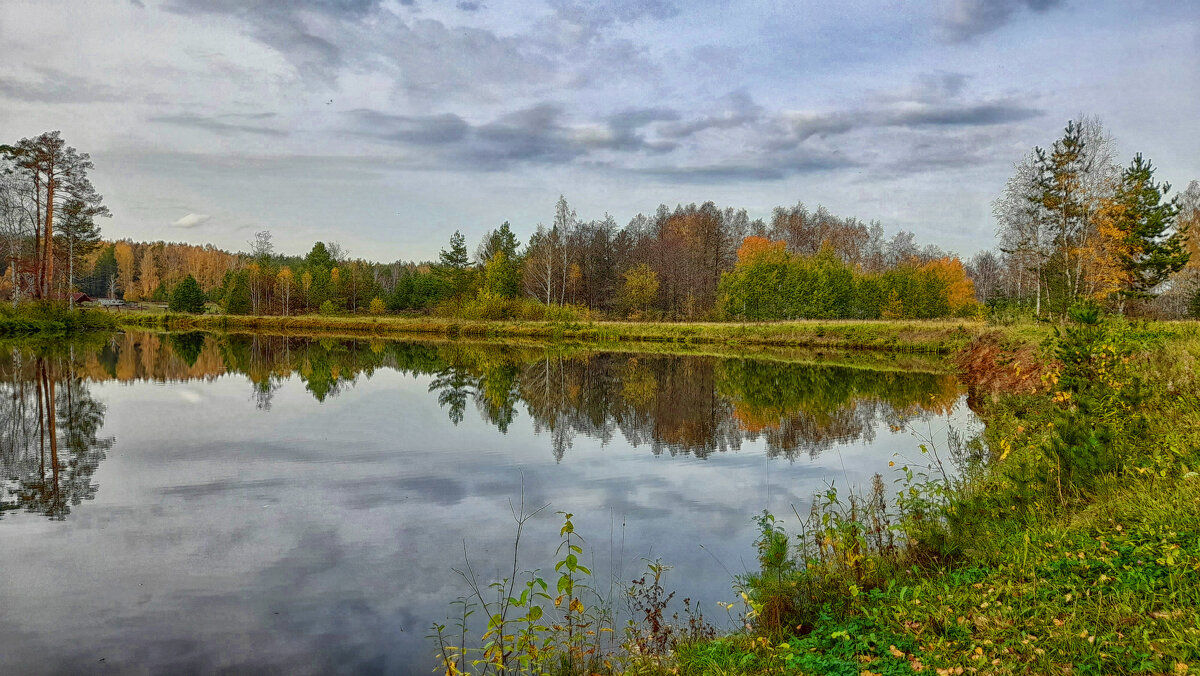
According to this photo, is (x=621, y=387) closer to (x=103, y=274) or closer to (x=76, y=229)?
(x=76, y=229)

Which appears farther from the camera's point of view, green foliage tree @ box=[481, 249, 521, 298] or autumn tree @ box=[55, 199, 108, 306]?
green foliage tree @ box=[481, 249, 521, 298]

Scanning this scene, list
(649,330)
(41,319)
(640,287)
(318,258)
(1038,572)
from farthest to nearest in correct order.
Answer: (318,258), (640,287), (649,330), (41,319), (1038,572)

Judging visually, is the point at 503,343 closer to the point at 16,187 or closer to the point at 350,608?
the point at 16,187

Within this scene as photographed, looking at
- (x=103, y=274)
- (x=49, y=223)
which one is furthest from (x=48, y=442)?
(x=103, y=274)

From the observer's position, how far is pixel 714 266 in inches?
2980

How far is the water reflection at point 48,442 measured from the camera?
9984 millimetres

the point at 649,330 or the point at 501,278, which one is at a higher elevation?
the point at 501,278

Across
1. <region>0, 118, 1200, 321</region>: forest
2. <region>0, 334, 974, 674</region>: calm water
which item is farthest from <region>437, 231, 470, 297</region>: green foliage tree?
<region>0, 334, 974, 674</region>: calm water

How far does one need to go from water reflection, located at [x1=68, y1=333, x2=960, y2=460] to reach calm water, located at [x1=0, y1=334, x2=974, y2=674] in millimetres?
189

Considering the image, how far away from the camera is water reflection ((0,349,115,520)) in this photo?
9984mm

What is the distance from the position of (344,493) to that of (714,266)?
68006 mm

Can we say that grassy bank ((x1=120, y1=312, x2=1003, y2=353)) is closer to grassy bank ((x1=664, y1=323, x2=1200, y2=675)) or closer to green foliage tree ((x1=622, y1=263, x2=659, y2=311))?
green foliage tree ((x1=622, y1=263, x2=659, y2=311))

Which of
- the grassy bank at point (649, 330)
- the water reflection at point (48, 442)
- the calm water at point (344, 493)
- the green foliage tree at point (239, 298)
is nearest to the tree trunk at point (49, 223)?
the grassy bank at point (649, 330)

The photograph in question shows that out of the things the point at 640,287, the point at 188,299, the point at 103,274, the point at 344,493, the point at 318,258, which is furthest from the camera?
the point at 103,274
